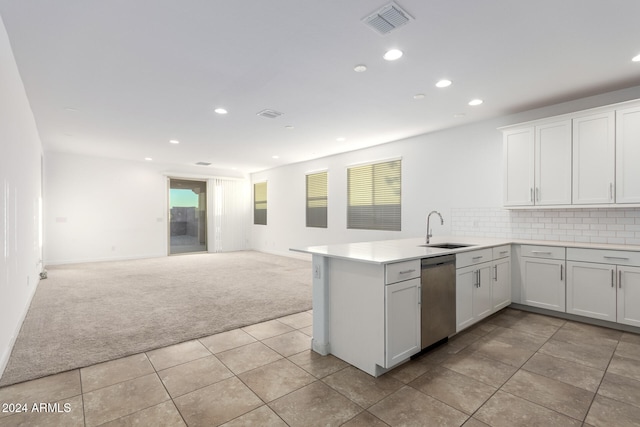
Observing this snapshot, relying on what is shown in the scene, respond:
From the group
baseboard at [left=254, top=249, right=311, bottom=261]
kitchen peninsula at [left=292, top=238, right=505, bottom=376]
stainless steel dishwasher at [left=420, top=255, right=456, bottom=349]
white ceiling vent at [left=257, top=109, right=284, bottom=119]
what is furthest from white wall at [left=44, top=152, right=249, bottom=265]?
→ stainless steel dishwasher at [left=420, top=255, right=456, bottom=349]

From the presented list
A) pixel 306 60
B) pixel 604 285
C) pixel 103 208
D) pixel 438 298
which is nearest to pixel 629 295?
pixel 604 285

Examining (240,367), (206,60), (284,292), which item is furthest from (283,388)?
(206,60)

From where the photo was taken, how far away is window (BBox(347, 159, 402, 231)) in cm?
606

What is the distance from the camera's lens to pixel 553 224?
412 centimetres

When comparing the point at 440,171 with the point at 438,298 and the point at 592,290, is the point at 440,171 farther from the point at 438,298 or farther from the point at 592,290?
the point at 438,298

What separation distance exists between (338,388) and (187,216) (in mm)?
8902

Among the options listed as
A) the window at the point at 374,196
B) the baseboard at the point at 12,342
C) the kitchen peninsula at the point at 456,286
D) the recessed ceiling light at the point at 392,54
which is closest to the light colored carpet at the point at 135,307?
the baseboard at the point at 12,342

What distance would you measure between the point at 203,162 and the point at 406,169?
5.75 metres

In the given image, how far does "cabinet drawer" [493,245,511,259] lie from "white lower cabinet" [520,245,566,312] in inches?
6.7

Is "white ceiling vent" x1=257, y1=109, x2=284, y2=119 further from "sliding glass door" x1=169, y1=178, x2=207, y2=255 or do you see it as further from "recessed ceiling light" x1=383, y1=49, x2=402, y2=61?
"sliding glass door" x1=169, y1=178, x2=207, y2=255

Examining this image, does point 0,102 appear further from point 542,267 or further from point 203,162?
point 203,162

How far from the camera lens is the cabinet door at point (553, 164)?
370cm

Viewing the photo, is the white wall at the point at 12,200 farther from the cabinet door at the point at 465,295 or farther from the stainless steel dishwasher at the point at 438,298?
the cabinet door at the point at 465,295

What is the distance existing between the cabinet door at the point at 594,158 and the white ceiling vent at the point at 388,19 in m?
2.73
